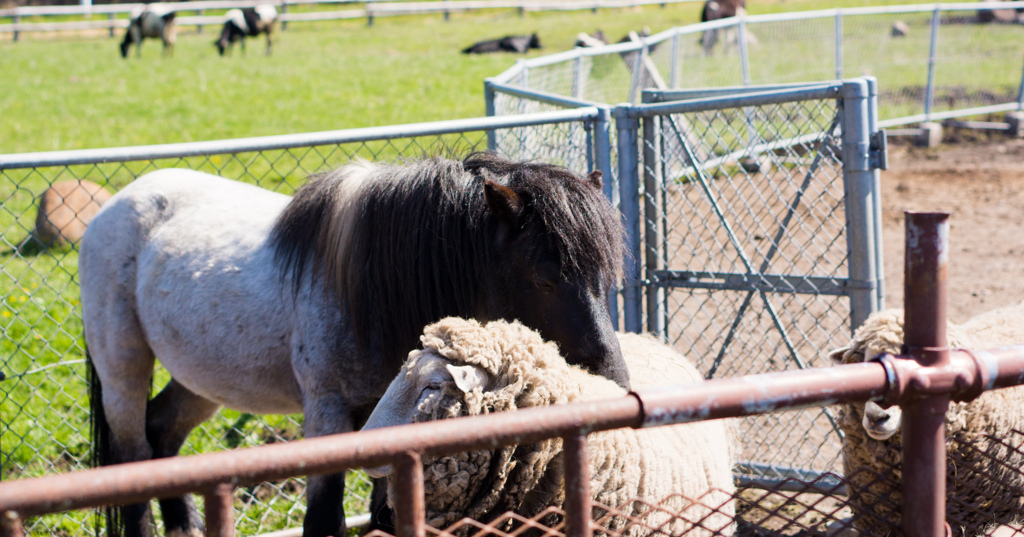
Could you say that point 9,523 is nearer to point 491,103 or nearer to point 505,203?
point 505,203

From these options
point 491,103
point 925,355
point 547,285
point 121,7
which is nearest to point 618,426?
point 925,355

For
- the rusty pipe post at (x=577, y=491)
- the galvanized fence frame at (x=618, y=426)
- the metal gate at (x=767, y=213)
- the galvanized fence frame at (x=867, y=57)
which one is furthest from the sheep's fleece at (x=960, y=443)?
the galvanized fence frame at (x=867, y=57)

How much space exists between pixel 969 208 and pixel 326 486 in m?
7.95

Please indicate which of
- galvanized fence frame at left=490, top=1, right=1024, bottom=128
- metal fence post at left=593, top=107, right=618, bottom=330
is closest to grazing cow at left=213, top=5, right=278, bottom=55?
galvanized fence frame at left=490, top=1, right=1024, bottom=128

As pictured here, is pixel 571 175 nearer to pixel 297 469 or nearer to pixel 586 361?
pixel 586 361

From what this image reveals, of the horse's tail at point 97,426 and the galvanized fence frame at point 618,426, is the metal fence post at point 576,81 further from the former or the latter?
the galvanized fence frame at point 618,426

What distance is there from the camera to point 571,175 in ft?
9.25

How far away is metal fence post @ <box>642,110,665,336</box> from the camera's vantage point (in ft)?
12.7

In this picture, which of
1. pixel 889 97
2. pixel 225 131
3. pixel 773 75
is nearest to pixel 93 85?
pixel 225 131

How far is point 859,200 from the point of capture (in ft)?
10.9

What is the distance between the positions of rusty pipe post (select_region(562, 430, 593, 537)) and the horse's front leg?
1776mm

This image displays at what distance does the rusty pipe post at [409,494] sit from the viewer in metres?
1.28

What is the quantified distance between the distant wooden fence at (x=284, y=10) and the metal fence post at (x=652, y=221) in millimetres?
27244

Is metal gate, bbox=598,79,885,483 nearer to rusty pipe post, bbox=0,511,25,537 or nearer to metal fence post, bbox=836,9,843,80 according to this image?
rusty pipe post, bbox=0,511,25,537
